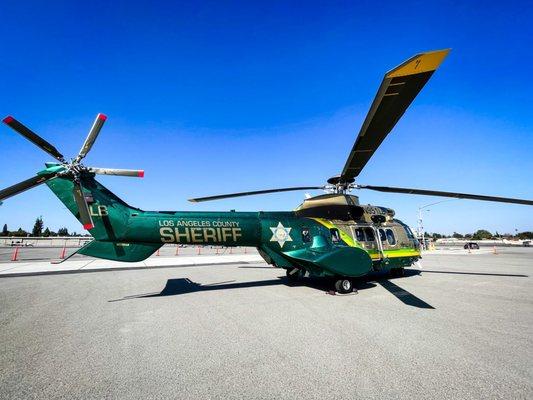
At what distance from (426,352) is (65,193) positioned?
34.8 feet

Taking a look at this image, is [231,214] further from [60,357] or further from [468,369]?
[468,369]

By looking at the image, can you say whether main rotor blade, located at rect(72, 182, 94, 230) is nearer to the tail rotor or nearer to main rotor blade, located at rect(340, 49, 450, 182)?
the tail rotor

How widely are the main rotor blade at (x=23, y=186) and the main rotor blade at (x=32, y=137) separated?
75 centimetres

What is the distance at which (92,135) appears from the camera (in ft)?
27.6

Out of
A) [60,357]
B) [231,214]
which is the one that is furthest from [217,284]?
[60,357]

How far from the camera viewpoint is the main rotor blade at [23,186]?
24.5ft

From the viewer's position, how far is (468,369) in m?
4.35

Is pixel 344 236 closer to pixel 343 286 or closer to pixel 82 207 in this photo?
pixel 343 286

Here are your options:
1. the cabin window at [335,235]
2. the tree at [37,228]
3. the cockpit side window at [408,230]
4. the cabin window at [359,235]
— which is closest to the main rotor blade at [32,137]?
the cabin window at [335,235]

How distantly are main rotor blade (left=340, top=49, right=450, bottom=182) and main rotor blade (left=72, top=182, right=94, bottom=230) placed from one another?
852cm

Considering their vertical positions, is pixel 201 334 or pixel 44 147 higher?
pixel 44 147

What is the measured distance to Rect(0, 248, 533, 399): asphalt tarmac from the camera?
382cm

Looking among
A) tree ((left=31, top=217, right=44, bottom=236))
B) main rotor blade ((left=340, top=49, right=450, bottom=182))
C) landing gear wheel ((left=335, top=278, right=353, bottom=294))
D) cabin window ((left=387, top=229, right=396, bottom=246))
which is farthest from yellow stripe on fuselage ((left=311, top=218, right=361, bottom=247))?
tree ((left=31, top=217, right=44, bottom=236))

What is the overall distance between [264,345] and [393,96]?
19.1ft
